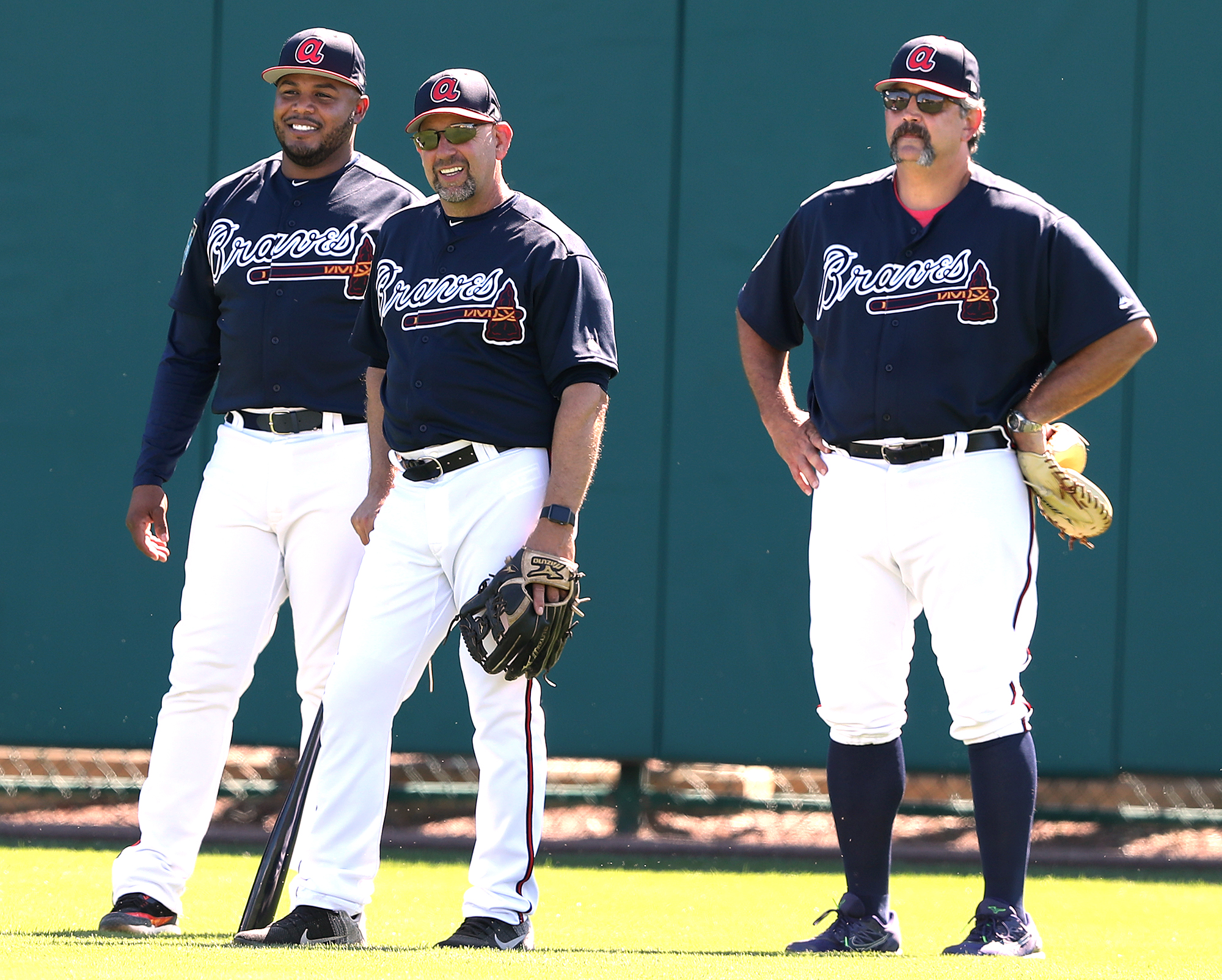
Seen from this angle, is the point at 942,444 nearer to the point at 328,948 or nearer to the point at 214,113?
the point at 328,948

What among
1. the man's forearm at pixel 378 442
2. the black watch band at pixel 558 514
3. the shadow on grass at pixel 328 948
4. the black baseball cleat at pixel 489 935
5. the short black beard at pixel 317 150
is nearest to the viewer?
the shadow on grass at pixel 328 948

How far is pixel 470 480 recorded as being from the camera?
3520 mm

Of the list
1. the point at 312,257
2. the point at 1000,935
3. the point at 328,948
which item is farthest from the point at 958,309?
the point at 328,948

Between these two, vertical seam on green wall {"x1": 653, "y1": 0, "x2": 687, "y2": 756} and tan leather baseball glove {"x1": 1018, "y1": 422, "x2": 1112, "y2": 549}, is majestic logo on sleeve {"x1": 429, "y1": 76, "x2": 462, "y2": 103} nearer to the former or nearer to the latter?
tan leather baseball glove {"x1": 1018, "y1": 422, "x2": 1112, "y2": 549}

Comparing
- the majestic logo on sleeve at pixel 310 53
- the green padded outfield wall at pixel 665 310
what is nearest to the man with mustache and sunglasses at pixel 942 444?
the majestic logo on sleeve at pixel 310 53

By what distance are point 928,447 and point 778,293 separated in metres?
0.63

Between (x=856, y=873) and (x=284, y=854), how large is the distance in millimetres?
1354

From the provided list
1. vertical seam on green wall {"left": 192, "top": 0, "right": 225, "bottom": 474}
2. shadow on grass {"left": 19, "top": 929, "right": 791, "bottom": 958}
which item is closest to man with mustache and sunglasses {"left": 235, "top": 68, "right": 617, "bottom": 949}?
shadow on grass {"left": 19, "top": 929, "right": 791, "bottom": 958}

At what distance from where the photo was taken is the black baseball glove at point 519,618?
3330 mm

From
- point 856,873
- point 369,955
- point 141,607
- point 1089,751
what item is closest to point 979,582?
point 856,873

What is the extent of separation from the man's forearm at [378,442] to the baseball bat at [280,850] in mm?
547

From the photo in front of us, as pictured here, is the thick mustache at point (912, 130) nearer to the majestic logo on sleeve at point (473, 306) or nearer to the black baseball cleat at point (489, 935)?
the majestic logo on sleeve at point (473, 306)

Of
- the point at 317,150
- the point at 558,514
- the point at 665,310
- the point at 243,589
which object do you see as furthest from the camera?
the point at 665,310

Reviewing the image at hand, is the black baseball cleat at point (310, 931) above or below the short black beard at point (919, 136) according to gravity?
below
